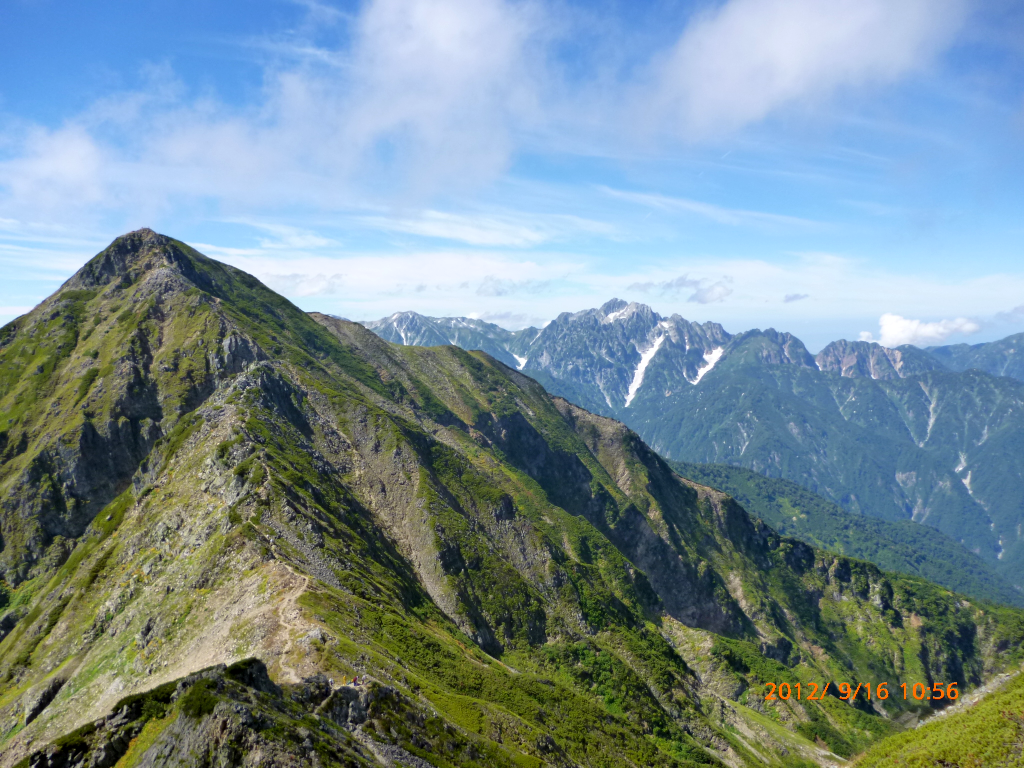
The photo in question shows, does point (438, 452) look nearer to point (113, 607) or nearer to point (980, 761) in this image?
point (113, 607)

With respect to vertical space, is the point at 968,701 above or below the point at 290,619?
below

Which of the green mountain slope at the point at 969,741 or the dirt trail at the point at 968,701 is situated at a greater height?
the green mountain slope at the point at 969,741

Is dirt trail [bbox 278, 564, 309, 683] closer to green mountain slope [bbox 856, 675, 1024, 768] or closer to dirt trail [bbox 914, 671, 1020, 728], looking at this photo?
green mountain slope [bbox 856, 675, 1024, 768]

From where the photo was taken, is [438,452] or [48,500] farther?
[438,452]

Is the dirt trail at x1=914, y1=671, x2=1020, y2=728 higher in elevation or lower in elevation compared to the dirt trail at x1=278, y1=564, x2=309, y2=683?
lower

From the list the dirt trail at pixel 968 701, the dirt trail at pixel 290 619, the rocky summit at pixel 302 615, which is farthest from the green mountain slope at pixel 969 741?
the dirt trail at pixel 290 619

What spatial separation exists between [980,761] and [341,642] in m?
68.4

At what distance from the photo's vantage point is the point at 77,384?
198250 mm

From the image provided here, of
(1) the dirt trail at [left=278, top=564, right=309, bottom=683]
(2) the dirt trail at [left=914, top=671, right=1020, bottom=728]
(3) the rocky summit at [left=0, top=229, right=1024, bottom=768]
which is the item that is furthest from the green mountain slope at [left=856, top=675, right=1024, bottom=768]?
(1) the dirt trail at [left=278, top=564, right=309, bottom=683]

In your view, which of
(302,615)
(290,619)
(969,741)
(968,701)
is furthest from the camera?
(302,615)

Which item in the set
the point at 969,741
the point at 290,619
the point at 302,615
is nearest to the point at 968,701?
the point at 969,741

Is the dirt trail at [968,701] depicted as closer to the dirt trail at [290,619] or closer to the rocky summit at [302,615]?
the rocky summit at [302,615]

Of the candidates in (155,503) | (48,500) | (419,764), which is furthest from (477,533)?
(48,500)

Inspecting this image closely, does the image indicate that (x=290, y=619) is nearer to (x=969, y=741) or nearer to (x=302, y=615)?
(x=302, y=615)
